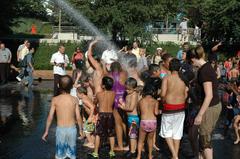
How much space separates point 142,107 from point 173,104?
59 centimetres

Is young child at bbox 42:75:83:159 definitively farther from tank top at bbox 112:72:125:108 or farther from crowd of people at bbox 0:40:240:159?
tank top at bbox 112:72:125:108

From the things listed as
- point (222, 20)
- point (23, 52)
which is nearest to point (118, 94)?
point (23, 52)

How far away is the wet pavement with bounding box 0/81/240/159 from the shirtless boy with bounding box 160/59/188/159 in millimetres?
970

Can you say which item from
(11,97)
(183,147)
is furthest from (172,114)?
(11,97)

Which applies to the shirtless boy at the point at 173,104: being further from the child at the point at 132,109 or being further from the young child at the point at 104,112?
the young child at the point at 104,112

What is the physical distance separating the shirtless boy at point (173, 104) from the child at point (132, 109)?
2.29 ft

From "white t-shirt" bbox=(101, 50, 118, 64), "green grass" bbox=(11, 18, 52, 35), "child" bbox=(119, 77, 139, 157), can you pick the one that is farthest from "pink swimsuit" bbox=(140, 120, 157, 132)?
"green grass" bbox=(11, 18, 52, 35)

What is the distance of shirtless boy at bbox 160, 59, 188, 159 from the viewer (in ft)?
28.5

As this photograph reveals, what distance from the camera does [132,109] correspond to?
9422mm

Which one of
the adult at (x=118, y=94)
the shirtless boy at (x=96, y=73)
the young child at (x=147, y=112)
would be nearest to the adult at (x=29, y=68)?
the shirtless boy at (x=96, y=73)

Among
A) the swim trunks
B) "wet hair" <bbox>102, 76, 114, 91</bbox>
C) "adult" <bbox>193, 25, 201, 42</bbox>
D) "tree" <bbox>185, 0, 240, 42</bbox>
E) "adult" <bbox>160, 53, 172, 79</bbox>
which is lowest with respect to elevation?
the swim trunks

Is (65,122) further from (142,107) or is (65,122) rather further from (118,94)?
(118,94)

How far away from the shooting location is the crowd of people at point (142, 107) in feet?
26.2

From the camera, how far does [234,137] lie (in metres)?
11.7
